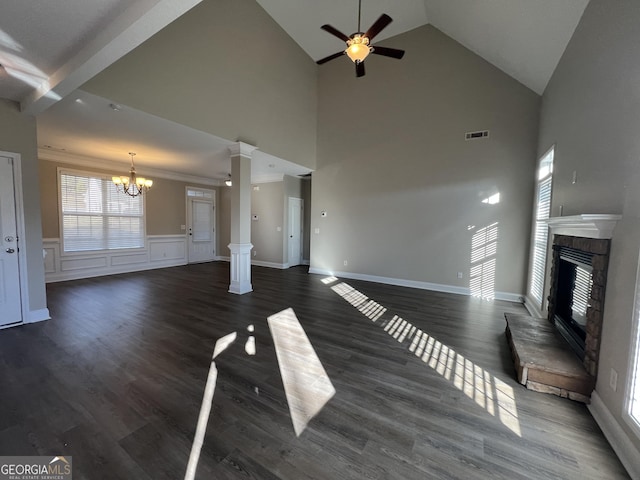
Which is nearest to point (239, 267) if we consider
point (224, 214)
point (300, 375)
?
point (300, 375)

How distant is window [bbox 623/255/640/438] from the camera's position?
4.81ft

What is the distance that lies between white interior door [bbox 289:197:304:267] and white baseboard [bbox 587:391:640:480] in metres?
6.59

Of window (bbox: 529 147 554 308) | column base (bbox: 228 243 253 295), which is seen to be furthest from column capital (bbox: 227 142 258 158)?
window (bbox: 529 147 554 308)

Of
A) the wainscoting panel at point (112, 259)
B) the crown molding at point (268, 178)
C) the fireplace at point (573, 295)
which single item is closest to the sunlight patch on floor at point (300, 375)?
the fireplace at point (573, 295)

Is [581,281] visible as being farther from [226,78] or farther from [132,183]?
[132,183]

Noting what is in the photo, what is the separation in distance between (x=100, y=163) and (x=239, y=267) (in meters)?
4.29

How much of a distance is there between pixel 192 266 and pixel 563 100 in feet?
27.7

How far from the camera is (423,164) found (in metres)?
5.27

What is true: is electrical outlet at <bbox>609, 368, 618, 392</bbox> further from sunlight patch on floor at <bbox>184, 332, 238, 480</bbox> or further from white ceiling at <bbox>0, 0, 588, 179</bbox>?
white ceiling at <bbox>0, 0, 588, 179</bbox>

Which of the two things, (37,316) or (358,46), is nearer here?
(358,46)

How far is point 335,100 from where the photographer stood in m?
6.21

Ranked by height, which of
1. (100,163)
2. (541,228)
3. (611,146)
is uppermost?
(100,163)

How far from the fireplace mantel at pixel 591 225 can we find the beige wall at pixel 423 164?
248 cm

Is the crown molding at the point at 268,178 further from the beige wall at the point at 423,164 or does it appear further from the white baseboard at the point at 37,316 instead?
the white baseboard at the point at 37,316
